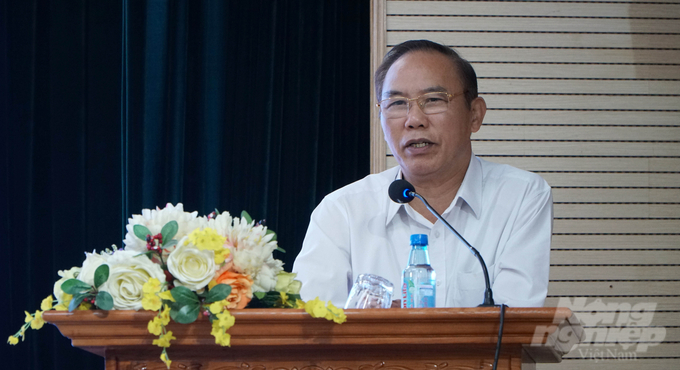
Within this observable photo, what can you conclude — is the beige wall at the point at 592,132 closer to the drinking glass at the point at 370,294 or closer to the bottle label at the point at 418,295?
the bottle label at the point at 418,295

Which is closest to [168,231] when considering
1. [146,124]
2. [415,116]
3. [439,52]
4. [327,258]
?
[327,258]

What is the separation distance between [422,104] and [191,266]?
1.14 meters

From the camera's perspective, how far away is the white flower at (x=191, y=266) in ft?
3.17

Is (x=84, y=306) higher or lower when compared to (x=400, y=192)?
lower

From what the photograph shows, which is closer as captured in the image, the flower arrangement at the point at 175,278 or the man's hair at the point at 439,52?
the flower arrangement at the point at 175,278

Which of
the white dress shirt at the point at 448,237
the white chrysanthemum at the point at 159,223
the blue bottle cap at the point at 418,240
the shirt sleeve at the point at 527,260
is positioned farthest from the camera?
the white dress shirt at the point at 448,237

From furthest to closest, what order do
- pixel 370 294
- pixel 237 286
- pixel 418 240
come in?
pixel 418 240 → pixel 370 294 → pixel 237 286

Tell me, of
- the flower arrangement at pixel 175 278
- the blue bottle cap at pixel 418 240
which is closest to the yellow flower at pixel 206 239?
the flower arrangement at pixel 175 278

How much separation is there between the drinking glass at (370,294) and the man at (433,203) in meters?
0.48

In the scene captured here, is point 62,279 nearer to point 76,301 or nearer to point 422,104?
point 76,301

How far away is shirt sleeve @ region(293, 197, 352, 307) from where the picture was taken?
180 centimetres

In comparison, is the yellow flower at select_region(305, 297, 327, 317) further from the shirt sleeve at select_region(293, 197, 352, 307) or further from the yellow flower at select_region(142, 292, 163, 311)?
the shirt sleeve at select_region(293, 197, 352, 307)

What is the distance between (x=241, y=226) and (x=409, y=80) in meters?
1.02

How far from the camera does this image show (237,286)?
40.6 inches
